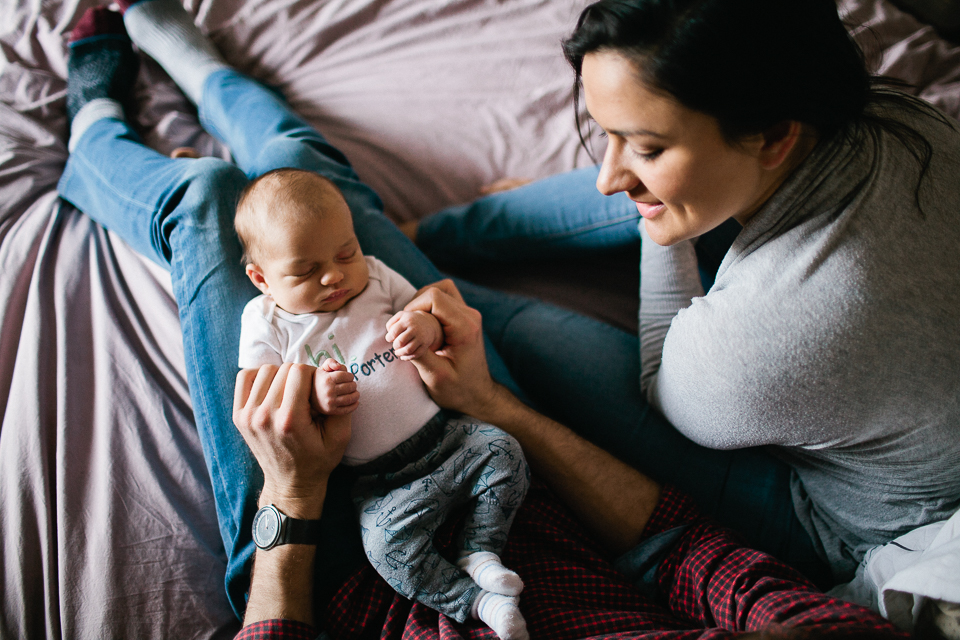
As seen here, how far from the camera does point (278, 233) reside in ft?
2.96

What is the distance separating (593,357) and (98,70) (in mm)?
1533

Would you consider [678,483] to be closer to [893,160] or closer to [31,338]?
[893,160]

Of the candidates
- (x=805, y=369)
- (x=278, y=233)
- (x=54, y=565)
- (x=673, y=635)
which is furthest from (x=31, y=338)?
(x=805, y=369)

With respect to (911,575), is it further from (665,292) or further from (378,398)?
(378,398)

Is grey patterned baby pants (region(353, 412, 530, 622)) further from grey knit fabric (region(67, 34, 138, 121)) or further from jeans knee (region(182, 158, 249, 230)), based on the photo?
grey knit fabric (region(67, 34, 138, 121))

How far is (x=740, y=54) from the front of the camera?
2.19 ft

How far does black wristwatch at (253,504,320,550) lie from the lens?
87cm

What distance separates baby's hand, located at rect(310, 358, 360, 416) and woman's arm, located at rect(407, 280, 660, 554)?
0.14m

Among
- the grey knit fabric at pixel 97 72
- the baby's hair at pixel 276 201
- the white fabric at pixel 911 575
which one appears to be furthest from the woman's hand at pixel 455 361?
the grey knit fabric at pixel 97 72

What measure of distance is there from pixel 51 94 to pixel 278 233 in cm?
121

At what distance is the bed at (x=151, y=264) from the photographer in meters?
0.93

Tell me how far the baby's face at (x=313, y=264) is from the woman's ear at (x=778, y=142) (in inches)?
24.9

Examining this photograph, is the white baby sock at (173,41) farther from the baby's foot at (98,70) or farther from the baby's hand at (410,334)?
the baby's hand at (410,334)

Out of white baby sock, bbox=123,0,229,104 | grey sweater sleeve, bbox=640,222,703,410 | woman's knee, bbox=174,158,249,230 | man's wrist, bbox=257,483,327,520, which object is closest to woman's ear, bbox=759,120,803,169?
grey sweater sleeve, bbox=640,222,703,410
